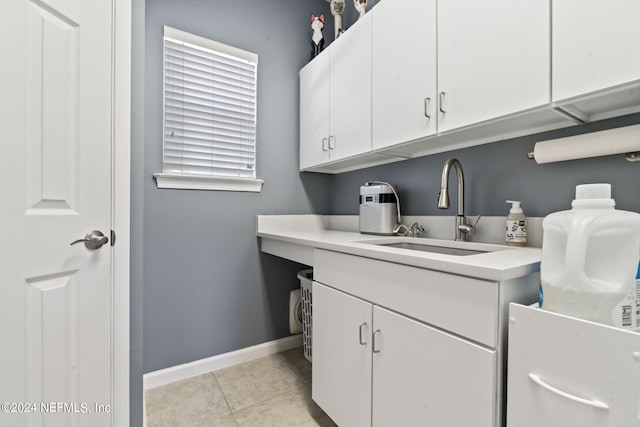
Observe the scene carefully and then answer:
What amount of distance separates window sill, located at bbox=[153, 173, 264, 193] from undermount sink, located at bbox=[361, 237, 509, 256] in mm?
980

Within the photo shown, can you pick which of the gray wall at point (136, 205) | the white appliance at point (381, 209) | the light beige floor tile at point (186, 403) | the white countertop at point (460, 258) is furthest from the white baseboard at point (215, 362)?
the white appliance at point (381, 209)

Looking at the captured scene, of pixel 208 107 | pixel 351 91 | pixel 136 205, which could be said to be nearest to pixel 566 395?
pixel 136 205

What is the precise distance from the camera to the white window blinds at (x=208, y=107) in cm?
170

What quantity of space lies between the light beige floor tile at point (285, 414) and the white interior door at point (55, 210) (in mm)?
618

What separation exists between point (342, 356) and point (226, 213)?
1.17 metres

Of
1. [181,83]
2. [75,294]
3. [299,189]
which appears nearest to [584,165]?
[299,189]

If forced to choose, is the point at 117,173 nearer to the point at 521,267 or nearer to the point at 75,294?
the point at 75,294

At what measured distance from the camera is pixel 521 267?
2.34 feet

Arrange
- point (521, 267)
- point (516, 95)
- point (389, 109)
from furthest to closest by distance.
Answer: point (389, 109) → point (516, 95) → point (521, 267)

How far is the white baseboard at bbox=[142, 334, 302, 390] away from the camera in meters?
1.65

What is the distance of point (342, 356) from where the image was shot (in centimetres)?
117

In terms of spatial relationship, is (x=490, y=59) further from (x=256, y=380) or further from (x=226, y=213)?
(x=256, y=380)

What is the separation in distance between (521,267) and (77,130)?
1.33 meters

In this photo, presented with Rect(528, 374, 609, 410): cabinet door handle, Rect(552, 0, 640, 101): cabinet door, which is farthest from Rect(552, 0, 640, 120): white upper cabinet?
Rect(528, 374, 609, 410): cabinet door handle
